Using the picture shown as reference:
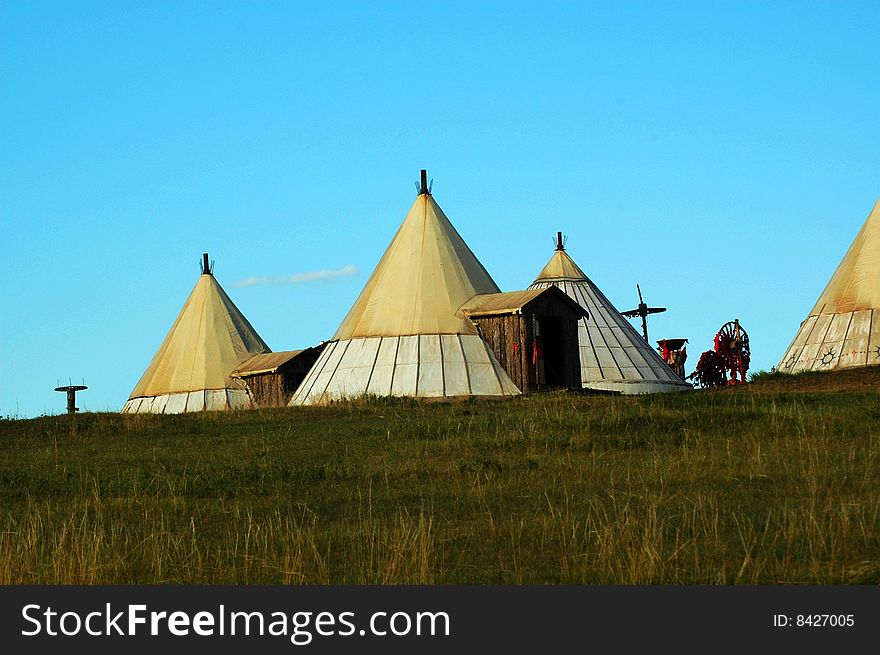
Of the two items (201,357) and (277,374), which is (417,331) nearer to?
(277,374)

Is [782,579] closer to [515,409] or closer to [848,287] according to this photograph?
[515,409]

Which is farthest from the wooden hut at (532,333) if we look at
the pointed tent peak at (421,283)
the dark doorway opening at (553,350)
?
the pointed tent peak at (421,283)

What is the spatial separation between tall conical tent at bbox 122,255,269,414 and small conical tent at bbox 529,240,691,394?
32.1ft

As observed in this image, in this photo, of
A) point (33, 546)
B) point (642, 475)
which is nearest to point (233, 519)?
point (33, 546)

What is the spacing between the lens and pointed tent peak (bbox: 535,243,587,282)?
1497 inches

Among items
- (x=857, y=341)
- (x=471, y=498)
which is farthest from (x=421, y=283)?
(x=471, y=498)

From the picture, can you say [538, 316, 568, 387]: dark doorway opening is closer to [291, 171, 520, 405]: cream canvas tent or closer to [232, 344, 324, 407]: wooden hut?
[291, 171, 520, 405]: cream canvas tent

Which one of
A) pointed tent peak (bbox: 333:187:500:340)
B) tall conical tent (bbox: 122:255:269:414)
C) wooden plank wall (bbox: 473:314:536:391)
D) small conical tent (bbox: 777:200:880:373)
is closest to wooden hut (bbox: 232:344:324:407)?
tall conical tent (bbox: 122:255:269:414)

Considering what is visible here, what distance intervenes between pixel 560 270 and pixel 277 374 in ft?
29.7

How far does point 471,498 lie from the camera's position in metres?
12.4

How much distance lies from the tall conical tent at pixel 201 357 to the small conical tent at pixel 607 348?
32.1 ft

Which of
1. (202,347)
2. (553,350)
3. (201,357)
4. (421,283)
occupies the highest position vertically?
(202,347)

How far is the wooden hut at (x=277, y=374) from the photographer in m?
35.8

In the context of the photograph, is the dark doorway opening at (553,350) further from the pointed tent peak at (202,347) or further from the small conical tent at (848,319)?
the pointed tent peak at (202,347)
